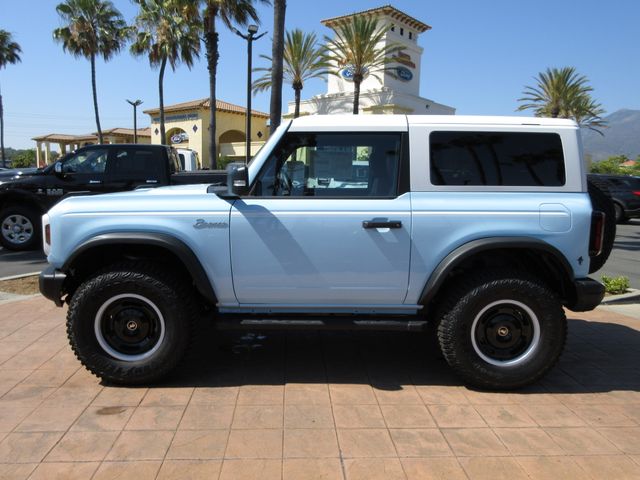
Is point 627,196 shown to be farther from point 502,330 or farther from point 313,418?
point 313,418

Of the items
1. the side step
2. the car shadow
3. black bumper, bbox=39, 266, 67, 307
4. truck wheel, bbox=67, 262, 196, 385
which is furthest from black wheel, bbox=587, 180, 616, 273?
black bumper, bbox=39, 266, 67, 307

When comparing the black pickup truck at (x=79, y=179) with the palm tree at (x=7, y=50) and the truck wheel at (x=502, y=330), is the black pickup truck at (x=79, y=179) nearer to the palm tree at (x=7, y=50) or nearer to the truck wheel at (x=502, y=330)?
the truck wheel at (x=502, y=330)

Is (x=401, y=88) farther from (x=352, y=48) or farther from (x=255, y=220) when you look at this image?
(x=255, y=220)

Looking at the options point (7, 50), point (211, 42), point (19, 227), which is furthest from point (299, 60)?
point (7, 50)

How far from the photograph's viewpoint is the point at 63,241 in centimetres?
370

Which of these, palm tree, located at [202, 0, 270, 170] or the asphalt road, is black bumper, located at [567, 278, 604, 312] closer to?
the asphalt road

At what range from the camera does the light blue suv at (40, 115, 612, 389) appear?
363cm

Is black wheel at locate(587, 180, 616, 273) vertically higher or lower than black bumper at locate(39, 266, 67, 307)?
higher

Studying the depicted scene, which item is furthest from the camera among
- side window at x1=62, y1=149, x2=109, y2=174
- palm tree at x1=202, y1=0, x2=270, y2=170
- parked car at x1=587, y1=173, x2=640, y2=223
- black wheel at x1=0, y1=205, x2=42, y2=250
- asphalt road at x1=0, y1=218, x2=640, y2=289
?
palm tree at x1=202, y1=0, x2=270, y2=170

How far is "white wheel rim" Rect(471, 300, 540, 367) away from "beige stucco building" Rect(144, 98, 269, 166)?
1395 inches

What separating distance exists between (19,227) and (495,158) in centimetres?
913

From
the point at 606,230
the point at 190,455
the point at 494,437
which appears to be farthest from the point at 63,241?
the point at 606,230

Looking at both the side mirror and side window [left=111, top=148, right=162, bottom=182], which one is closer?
the side mirror

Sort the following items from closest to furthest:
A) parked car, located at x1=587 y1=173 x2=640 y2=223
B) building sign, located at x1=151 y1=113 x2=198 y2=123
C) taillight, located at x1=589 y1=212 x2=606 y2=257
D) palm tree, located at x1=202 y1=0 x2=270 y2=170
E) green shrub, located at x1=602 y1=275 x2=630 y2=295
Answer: taillight, located at x1=589 y1=212 x2=606 y2=257
green shrub, located at x1=602 y1=275 x2=630 y2=295
parked car, located at x1=587 y1=173 x2=640 y2=223
palm tree, located at x1=202 y1=0 x2=270 y2=170
building sign, located at x1=151 y1=113 x2=198 y2=123
